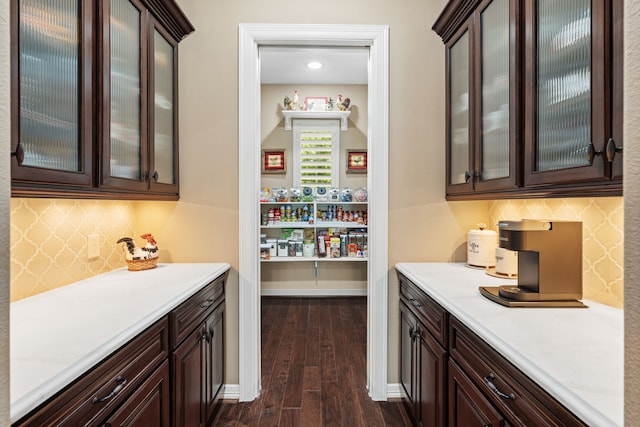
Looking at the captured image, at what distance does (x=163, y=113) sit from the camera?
2.02m

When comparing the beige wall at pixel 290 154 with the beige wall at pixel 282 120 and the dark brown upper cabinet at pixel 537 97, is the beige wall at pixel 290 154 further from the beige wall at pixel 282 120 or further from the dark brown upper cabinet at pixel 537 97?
the dark brown upper cabinet at pixel 537 97

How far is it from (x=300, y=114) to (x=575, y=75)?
11.8 feet

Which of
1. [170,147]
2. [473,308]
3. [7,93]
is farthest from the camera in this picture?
[170,147]

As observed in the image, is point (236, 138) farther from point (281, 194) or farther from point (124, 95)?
point (281, 194)

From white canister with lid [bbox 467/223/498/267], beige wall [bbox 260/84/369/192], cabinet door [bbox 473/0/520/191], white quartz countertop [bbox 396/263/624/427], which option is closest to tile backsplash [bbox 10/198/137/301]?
white quartz countertop [bbox 396/263/624/427]

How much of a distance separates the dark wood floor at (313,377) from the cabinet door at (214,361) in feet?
0.56

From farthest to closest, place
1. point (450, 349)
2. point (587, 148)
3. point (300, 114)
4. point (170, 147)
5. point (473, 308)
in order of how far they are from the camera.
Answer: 1. point (300, 114)
2. point (170, 147)
3. point (450, 349)
4. point (473, 308)
5. point (587, 148)

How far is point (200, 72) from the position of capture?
2.21 meters

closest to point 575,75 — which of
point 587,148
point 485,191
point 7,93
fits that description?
point 587,148

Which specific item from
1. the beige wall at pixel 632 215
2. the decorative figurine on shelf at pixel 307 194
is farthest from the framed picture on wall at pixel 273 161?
the beige wall at pixel 632 215

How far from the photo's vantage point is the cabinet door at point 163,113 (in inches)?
72.5

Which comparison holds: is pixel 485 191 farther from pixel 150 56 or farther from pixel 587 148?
pixel 150 56

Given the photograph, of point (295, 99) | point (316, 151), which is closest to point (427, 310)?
point (316, 151)

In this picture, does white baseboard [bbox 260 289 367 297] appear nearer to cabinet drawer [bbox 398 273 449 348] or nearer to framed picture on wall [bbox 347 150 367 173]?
framed picture on wall [bbox 347 150 367 173]
